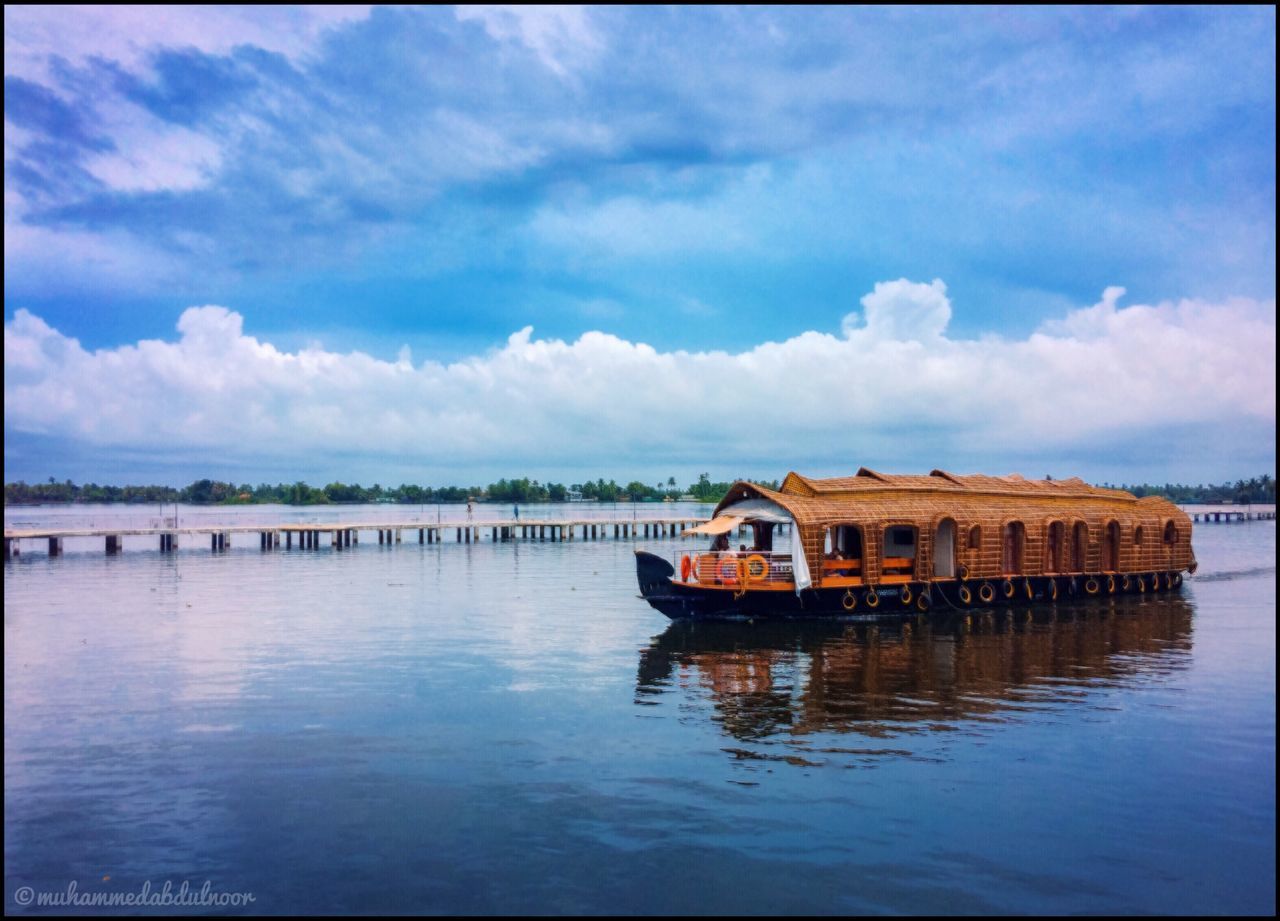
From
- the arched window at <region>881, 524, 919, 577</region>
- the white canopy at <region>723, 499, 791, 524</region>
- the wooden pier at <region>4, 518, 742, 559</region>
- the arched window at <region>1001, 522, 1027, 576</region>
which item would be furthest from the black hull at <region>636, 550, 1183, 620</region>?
the wooden pier at <region>4, 518, 742, 559</region>

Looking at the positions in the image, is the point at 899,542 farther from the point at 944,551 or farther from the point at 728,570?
the point at 728,570

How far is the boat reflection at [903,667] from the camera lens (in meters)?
17.2

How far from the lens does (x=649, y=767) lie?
45.6 ft

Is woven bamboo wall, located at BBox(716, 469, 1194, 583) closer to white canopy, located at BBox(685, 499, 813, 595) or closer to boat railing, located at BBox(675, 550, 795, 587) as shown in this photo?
white canopy, located at BBox(685, 499, 813, 595)

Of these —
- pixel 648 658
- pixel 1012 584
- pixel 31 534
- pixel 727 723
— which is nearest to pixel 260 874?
pixel 727 723

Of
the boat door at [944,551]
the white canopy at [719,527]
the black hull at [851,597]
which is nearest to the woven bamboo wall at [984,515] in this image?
the black hull at [851,597]

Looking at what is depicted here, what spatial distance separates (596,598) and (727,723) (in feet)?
65.7

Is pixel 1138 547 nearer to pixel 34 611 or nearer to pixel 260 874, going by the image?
pixel 260 874

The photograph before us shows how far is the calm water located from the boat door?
4154mm

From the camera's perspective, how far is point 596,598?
119 ft

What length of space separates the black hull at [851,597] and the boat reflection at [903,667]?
56 cm

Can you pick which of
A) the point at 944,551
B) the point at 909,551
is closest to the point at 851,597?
the point at 909,551

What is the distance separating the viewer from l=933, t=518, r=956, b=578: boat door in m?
32.0

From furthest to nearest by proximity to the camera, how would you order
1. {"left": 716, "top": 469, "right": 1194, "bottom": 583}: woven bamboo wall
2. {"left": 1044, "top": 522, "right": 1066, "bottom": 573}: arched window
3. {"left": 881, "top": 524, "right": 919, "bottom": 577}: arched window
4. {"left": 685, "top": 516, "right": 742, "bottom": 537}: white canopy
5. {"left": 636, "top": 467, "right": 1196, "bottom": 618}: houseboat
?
{"left": 1044, "top": 522, "right": 1066, "bottom": 573}: arched window < {"left": 881, "top": 524, "right": 919, "bottom": 577}: arched window < {"left": 716, "top": 469, "right": 1194, "bottom": 583}: woven bamboo wall < {"left": 685, "top": 516, "right": 742, "bottom": 537}: white canopy < {"left": 636, "top": 467, "right": 1196, "bottom": 618}: houseboat
